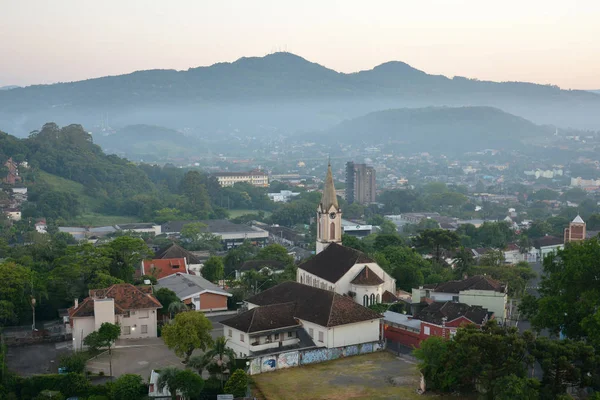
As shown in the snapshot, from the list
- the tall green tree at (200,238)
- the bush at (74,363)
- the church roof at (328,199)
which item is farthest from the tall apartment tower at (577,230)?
the bush at (74,363)

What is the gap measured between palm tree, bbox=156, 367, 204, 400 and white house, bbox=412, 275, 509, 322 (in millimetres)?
14788

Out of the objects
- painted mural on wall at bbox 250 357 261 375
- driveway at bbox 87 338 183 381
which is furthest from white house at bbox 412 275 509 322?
driveway at bbox 87 338 183 381

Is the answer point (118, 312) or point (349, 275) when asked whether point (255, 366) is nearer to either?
point (118, 312)

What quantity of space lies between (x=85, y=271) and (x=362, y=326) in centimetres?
1594

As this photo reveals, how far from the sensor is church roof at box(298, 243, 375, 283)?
3803 cm

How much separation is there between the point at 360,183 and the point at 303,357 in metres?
101

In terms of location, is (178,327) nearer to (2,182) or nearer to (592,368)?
(592,368)

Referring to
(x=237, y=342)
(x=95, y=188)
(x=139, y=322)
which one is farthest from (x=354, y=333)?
(x=95, y=188)

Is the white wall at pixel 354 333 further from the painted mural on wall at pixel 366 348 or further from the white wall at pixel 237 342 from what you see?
the white wall at pixel 237 342

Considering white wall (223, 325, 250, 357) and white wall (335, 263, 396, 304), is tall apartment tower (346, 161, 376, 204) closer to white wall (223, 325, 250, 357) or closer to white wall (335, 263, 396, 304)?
white wall (335, 263, 396, 304)

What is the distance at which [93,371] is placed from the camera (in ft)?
94.7

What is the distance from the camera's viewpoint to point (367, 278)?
3716 centimetres

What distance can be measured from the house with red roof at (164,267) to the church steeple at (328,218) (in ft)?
30.7

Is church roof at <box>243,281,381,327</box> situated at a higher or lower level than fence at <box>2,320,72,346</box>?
higher
